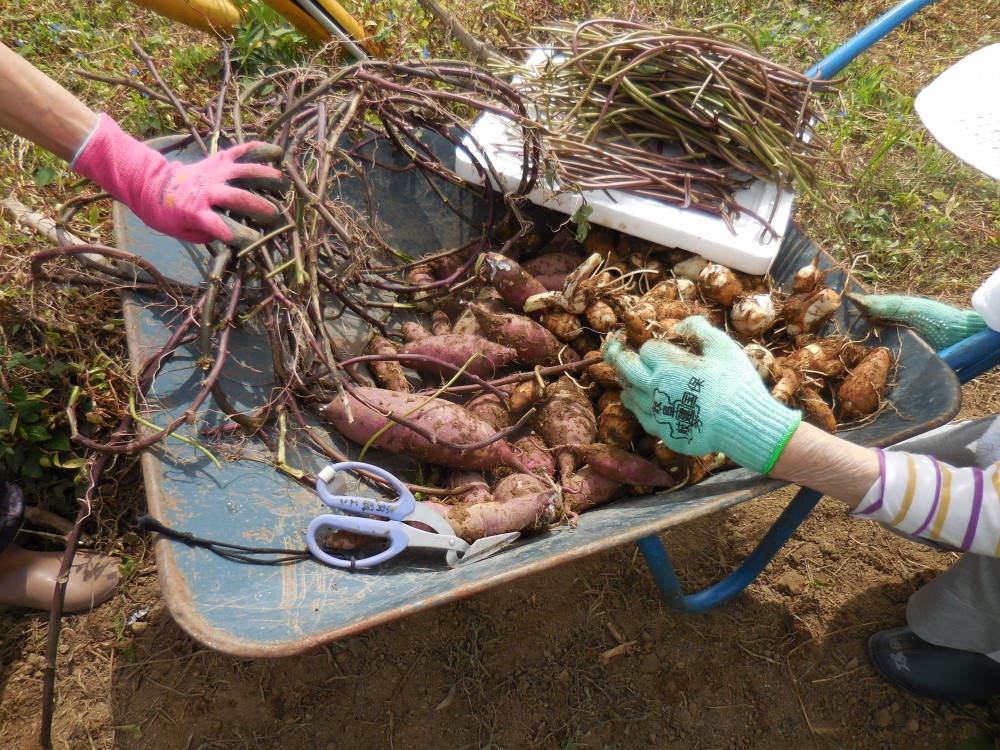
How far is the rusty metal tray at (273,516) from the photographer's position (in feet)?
4.03

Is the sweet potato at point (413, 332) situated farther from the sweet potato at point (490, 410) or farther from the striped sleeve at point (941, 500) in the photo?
the striped sleeve at point (941, 500)

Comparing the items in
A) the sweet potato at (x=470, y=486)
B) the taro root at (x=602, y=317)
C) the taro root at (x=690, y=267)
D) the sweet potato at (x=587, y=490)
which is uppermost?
the taro root at (x=690, y=267)

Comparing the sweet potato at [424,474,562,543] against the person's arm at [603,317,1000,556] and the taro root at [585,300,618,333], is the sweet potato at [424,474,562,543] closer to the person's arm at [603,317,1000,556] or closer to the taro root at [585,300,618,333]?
the person's arm at [603,317,1000,556]

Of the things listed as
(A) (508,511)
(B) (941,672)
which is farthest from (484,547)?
(B) (941,672)

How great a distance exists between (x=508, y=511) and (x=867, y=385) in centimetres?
105

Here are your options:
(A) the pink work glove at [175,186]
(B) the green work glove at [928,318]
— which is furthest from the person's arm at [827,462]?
(A) the pink work glove at [175,186]

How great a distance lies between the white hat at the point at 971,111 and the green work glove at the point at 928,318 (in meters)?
0.51

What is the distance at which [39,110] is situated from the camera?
145 centimetres

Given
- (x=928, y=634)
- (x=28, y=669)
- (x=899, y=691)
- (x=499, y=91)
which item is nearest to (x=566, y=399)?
(x=499, y=91)

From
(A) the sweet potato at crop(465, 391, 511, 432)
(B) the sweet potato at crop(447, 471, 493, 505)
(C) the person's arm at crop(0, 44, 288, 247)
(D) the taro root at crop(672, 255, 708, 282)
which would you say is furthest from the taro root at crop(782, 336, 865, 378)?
(C) the person's arm at crop(0, 44, 288, 247)

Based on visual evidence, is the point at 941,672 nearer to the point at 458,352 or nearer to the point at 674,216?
the point at 674,216

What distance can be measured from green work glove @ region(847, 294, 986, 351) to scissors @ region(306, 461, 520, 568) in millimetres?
1268

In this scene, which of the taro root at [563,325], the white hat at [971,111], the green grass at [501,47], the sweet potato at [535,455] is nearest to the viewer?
the white hat at [971,111]

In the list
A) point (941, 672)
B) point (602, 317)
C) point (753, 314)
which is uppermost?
point (753, 314)
